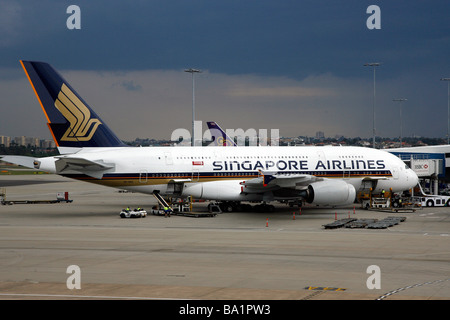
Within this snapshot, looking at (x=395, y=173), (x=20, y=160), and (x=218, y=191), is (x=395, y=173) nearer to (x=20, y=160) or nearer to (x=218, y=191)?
(x=218, y=191)

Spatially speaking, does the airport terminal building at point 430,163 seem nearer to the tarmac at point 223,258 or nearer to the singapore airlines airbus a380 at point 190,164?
the singapore airlines airbus a380 at point 190,164

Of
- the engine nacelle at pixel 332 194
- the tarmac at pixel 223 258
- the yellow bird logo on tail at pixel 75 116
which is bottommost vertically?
the tarmac at pixel 223 258

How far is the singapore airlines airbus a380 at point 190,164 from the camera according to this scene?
44312 mm

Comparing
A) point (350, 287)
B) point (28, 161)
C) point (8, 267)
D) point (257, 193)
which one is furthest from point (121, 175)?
point (350, 287)

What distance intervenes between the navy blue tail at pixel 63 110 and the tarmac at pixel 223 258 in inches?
263

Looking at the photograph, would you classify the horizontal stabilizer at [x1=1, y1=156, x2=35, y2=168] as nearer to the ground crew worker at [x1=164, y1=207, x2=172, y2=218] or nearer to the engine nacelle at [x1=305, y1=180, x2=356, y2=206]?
the ground crew worker at [x1=164, y1=207, x2=172, y2=218]

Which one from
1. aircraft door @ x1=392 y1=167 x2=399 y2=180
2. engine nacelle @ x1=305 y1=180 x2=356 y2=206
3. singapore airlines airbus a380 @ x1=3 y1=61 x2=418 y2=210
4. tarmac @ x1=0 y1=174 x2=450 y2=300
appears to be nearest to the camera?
tarmac @ x1=0 y1=174 x2=450 y2=300

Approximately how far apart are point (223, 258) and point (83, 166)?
70.8ft

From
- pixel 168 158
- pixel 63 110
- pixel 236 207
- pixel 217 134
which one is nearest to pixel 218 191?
pixel 236 207

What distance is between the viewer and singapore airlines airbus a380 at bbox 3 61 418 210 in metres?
44.3

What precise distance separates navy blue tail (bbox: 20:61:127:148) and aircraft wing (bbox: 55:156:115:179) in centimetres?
254

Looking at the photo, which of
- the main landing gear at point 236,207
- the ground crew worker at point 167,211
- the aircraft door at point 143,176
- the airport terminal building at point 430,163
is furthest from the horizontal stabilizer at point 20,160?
the airport terminal building at point 430,163

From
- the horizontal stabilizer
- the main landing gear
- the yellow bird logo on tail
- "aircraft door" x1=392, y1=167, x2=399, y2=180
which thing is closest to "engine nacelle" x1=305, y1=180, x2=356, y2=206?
the main landing gear
